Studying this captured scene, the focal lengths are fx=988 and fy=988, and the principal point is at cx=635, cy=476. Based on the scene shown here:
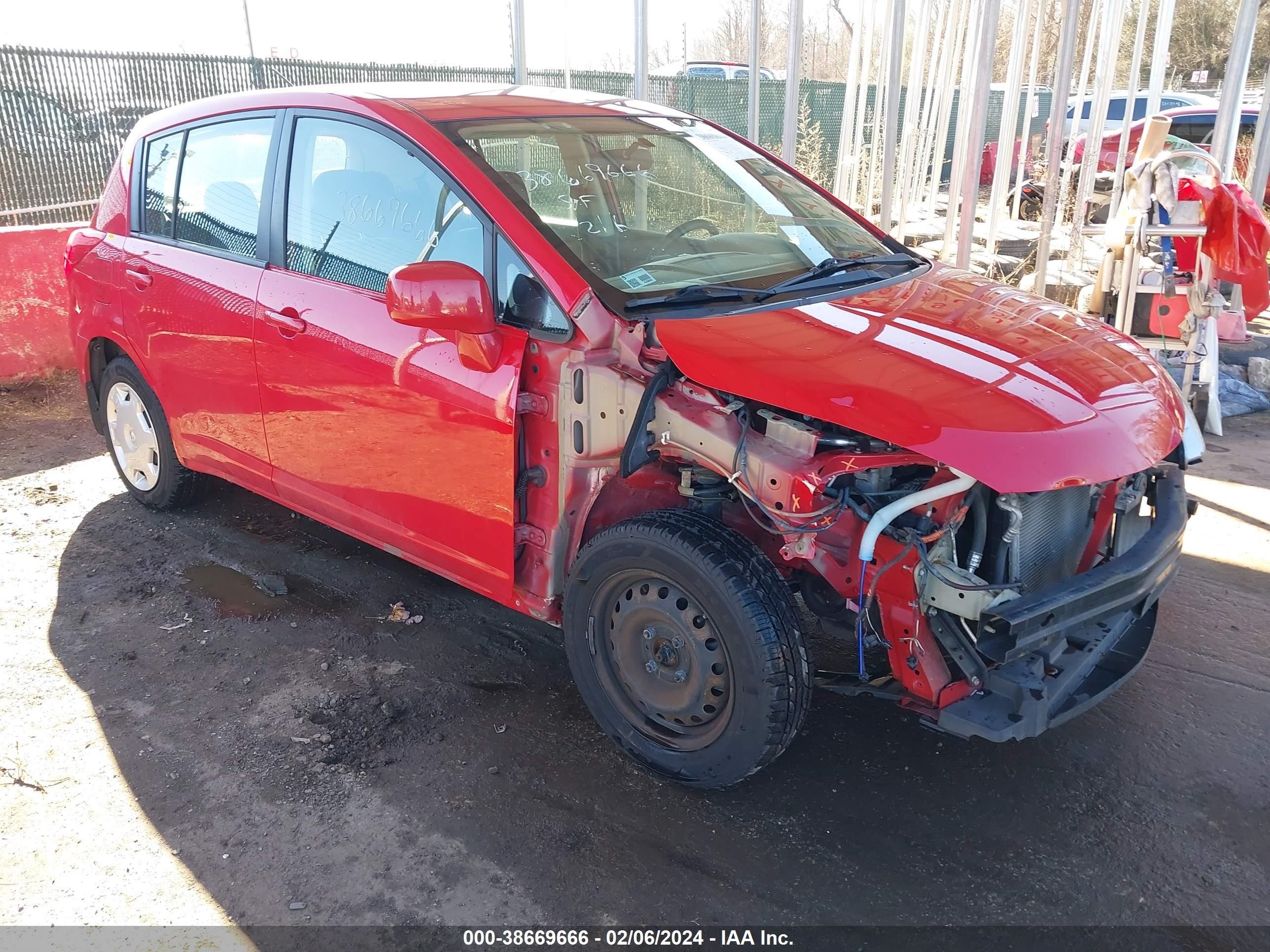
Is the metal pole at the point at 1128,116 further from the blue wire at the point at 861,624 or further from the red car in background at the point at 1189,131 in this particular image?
the blue wire at the point at 861,624

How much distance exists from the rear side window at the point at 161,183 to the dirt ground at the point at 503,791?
62.9 inches

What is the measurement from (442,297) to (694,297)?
0.74 metres

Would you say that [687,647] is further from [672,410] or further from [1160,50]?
[1160,50]

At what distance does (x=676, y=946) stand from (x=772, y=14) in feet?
95.8

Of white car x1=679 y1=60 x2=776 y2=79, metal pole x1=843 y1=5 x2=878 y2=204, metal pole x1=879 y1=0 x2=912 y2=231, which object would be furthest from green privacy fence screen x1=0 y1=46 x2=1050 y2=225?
white car x1=679 y1=60 x2=776 y2=79

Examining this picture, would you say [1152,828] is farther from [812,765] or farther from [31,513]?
[31,513]

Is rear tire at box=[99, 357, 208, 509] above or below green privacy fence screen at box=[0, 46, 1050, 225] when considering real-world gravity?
below

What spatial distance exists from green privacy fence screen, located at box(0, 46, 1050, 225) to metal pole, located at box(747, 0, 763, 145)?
13.0ft

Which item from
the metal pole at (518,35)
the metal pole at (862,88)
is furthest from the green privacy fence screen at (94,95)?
the metal pole at (518,35)

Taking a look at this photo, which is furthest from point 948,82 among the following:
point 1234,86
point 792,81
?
point 792,81

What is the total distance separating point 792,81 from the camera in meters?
7.15

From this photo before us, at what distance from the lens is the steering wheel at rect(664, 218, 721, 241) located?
3445 millimetres

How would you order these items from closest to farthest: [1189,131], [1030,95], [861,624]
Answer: [861,624] < [1030,95] < [1189,131]

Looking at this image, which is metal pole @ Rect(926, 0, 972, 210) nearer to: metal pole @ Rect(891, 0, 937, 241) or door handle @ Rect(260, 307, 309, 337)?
metal pole @ Rect(891, 0, 937, 241)
